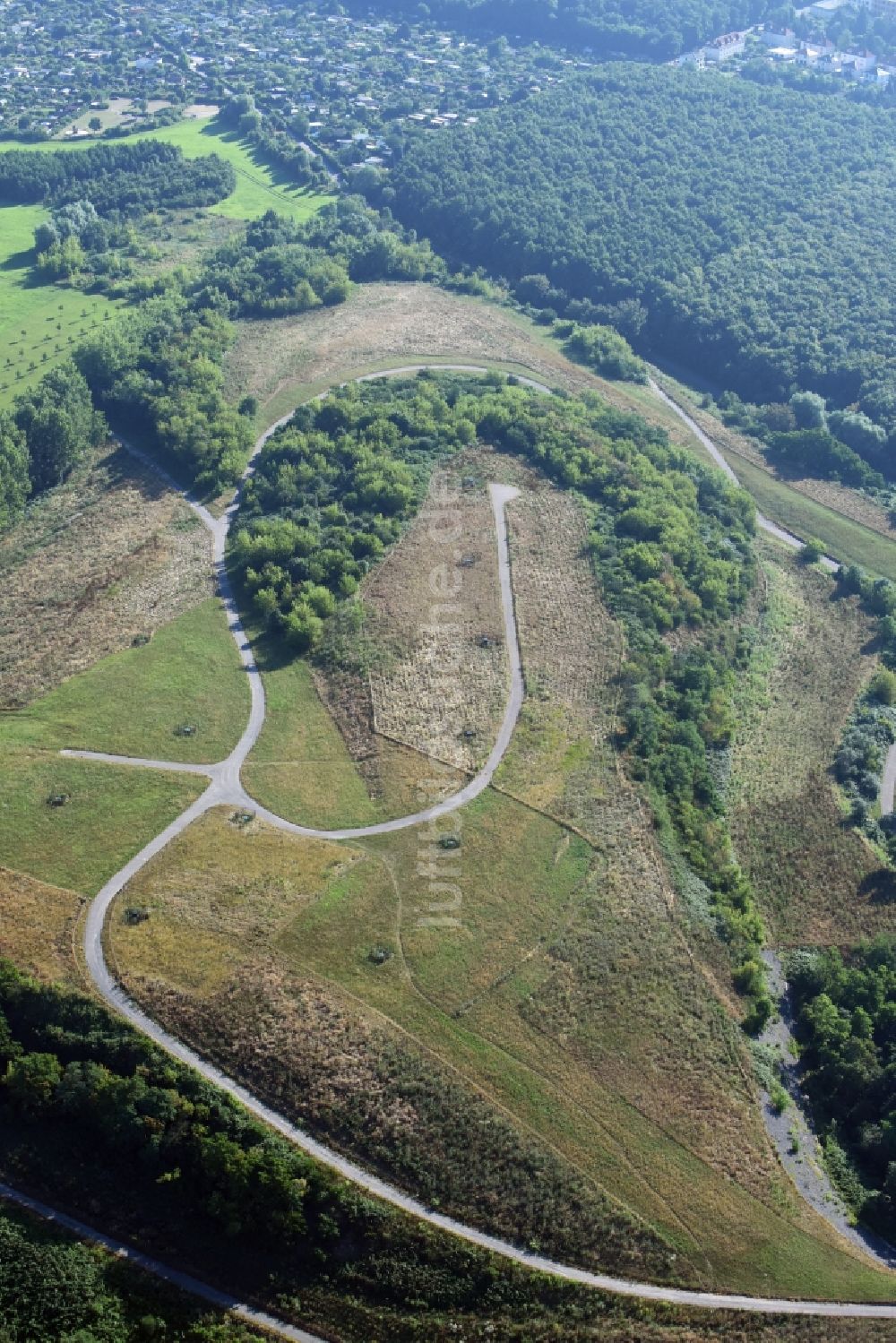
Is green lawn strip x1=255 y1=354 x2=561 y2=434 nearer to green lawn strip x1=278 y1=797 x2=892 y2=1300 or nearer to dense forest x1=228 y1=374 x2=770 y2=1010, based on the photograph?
dense forest x1=228 y1=374 x2=770 y2=1010

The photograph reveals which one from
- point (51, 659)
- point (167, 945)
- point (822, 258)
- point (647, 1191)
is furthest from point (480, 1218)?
point (822, 258)

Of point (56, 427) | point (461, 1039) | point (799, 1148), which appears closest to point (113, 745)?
point (461, 1039)

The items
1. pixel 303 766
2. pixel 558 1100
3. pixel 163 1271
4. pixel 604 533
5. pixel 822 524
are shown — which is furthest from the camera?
pixel 822 524

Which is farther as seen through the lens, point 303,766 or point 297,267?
point 297,267

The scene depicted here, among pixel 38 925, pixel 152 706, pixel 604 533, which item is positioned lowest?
pixel 38 925

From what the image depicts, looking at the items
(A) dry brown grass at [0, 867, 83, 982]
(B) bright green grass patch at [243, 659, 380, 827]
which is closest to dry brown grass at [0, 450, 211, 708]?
(B) bright green grass patch at [243, 659, 380, 827]

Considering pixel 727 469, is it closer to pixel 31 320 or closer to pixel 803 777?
pixel 803 777

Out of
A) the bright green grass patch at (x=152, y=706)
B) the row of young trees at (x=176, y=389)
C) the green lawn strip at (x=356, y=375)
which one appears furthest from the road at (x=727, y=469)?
the bright green grass patch at (x=152, y=706)

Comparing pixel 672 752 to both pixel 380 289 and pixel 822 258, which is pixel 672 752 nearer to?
pixel 380 289
